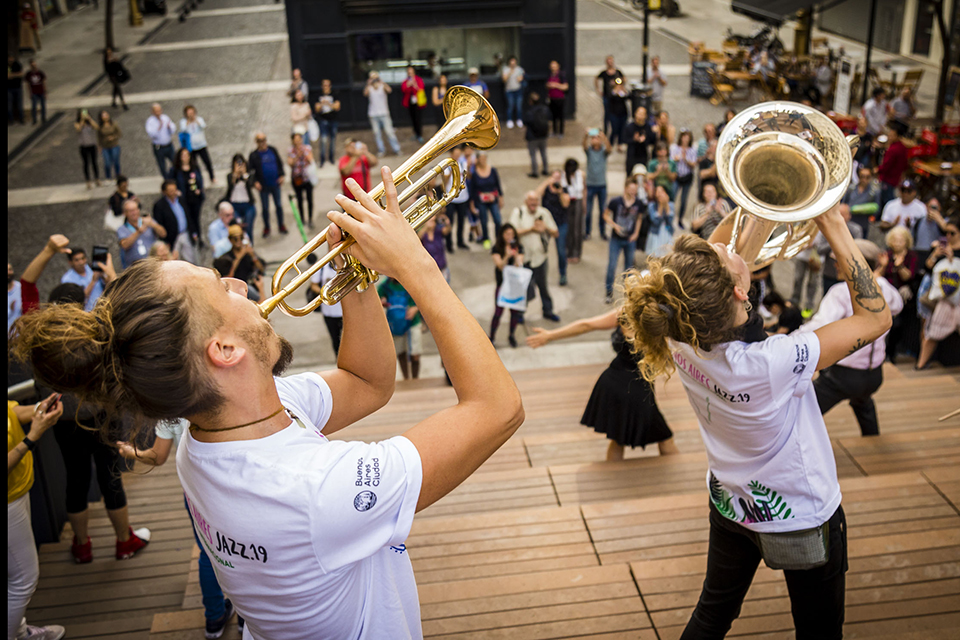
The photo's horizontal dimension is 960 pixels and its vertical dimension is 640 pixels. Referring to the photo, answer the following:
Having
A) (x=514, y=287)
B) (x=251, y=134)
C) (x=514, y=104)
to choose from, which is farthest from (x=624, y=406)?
(x=251, y=134)

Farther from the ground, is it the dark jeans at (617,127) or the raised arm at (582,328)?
the raised arm at (582,328)

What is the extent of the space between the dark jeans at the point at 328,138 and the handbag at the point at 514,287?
8028 mm

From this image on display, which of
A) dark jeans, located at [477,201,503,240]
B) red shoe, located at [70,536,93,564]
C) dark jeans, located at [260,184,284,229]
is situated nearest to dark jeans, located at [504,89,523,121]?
dark jeans, located at [477,201,503,240]

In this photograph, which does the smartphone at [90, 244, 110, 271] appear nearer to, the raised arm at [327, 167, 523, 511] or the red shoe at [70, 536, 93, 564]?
the red shoe at [70, 536, 93, 564]

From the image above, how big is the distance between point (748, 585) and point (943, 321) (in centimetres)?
551

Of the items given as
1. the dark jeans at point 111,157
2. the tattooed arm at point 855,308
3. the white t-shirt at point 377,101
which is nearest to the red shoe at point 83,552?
the tattooed arm at point 855,308

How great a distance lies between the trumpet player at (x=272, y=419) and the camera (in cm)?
170

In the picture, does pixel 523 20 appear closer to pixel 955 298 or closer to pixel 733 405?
pixel 955 298

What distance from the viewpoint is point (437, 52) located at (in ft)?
57.6

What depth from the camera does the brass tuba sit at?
9.90 ft

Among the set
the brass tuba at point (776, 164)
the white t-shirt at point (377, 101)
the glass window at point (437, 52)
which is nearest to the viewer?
the brass tuba at point (776, 164)

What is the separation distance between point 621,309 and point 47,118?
1946 cm

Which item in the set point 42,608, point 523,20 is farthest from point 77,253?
point 523,20

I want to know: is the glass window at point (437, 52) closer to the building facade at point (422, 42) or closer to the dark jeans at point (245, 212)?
the building facade at point (422, 42)
